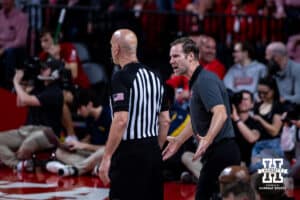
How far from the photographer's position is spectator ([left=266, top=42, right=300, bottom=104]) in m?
12.9

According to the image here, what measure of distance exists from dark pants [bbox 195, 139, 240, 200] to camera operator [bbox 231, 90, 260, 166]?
153 inches

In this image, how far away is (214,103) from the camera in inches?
308

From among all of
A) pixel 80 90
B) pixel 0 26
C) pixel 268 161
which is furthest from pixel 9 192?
pixel 0 26

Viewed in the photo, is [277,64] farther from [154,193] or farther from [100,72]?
[154,193]

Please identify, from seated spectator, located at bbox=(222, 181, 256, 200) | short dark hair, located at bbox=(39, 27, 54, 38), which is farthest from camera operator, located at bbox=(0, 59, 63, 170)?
seated spectator, located at bbox=(222, 181, 256, 200)

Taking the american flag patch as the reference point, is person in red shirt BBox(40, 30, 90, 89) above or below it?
below

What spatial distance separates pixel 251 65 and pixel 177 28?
2.36 m

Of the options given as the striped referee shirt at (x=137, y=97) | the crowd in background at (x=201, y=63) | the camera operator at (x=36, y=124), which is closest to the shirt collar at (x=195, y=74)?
the striped referee shirt at (x=137, y=97)

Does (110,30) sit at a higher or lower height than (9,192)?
higher

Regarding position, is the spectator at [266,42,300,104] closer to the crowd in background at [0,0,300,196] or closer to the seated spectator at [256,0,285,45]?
the crowd in background at [0,0,300,196]

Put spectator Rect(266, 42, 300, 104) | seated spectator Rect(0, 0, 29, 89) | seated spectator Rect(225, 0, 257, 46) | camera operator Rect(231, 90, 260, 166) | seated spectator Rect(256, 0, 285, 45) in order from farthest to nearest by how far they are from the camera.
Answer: seated spectator Rect(0, 0, 29, 89) → seated spectator Rect(225, 0, 257, 46) → seated spectator Rect(256, 0, 285, 45) → spectator Rect(266, 42, 300, 104) → camera operator Rect(231, 90, 260, 166)

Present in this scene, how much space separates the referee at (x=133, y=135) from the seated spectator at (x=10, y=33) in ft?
27.0

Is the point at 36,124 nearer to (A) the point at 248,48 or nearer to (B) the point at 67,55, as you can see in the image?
(B) the point at 67,55

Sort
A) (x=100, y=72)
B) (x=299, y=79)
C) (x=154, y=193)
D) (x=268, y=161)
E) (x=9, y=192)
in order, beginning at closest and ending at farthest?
(x=154, y=193) → (x=268, y=161) → (x=9, y=192) → (x=299, y=79) → (x=100, y=72)
